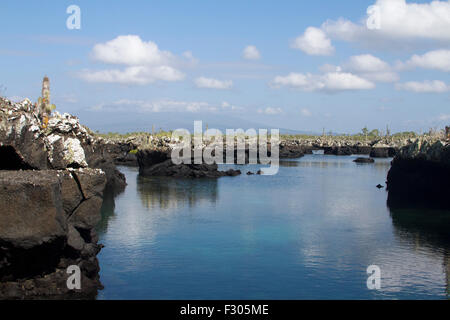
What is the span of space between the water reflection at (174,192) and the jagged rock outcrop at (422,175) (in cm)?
2360

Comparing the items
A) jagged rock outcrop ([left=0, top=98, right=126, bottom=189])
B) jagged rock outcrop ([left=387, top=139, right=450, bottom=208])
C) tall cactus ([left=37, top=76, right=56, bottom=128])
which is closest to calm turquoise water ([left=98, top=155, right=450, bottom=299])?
jagged rock outcrop ([left=387, top=139, right=450, bottom=208])

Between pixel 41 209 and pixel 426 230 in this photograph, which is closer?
pixel 41 209

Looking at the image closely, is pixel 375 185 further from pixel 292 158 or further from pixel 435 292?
pixel 292 158

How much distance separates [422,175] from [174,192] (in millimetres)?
31532

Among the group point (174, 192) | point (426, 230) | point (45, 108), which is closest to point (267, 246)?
point (426, 230)

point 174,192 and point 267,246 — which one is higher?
point 174,192

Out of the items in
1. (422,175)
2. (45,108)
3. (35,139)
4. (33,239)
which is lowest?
(422,175)

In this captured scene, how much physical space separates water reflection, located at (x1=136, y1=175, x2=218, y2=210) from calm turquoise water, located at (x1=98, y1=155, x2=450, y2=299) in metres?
0.26

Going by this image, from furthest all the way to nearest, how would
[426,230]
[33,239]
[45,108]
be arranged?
1. [426,230]
2. [45,108]
3. [33,239]

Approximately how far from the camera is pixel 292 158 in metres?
153

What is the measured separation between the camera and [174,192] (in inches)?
2645

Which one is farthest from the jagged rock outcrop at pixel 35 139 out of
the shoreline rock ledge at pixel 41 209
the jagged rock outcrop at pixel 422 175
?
the jagged rock outcrop at pixel 422 175

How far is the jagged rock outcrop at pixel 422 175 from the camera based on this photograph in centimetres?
5528

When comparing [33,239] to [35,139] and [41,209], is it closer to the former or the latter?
[41,209]
